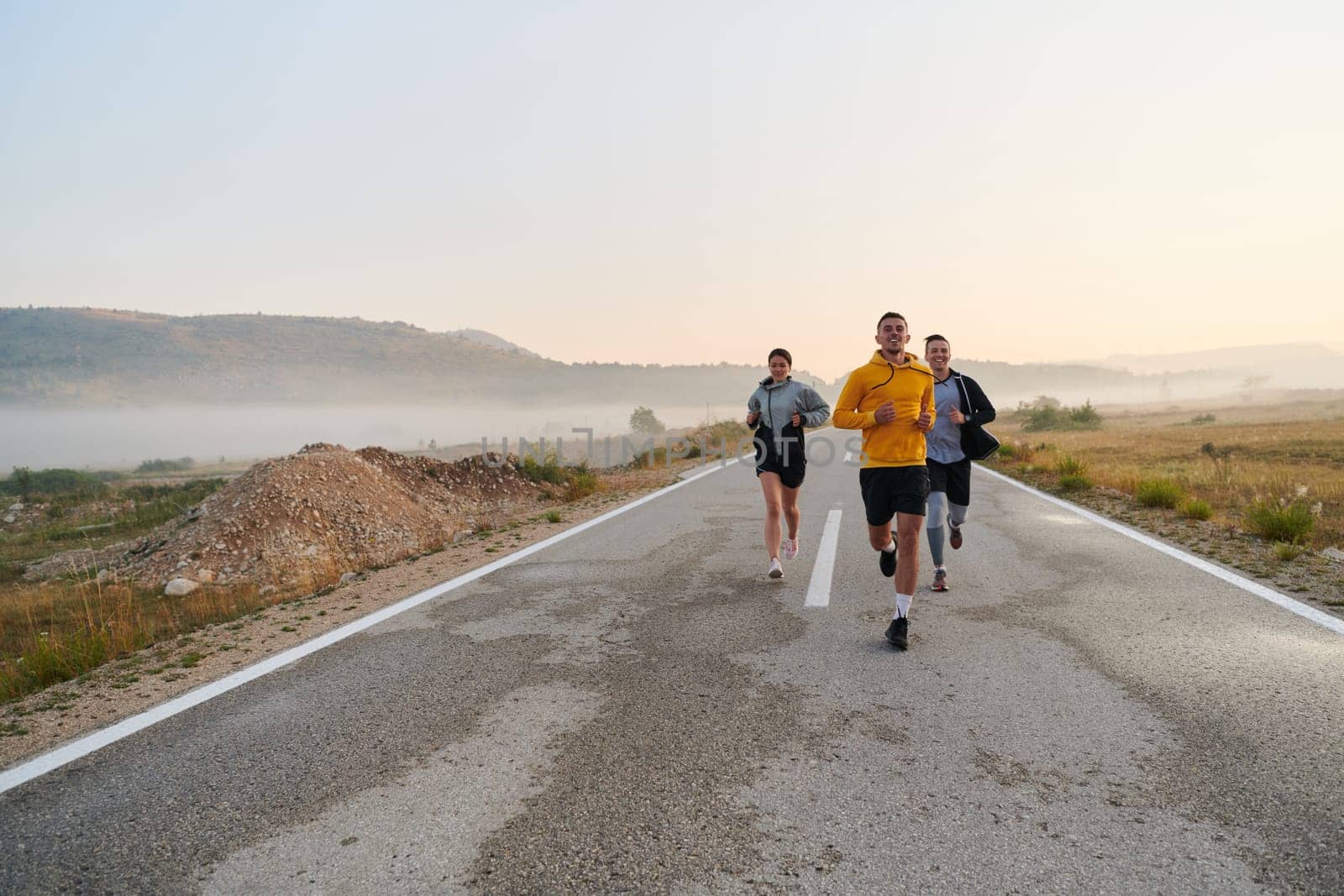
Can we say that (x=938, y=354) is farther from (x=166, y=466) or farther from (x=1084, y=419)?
(x=166, y=466)

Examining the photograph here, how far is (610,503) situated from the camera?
12734 millimetres

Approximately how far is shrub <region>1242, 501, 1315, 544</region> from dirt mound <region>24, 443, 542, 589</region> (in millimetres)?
10019

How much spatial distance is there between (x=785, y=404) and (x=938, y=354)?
4.59 feet

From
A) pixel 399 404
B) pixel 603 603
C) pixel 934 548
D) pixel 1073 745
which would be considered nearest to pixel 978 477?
pixel 934 548

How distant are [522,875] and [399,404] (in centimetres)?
16103

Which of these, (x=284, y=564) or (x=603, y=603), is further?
(x=284, y=564)

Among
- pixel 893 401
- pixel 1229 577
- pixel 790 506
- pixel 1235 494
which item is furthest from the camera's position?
pixel 1235 494

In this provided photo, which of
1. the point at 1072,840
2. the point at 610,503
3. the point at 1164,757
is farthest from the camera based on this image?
the point at 610,503

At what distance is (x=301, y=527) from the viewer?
33.6 feet

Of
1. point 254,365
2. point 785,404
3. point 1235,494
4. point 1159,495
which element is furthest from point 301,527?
point 254,365

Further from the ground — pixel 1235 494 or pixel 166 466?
pixel 1235 494

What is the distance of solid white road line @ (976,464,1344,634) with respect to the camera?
515 centimetres

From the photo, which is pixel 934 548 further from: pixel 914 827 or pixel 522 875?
pixel 522 875

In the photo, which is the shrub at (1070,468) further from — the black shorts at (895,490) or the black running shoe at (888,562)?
the black shorts at (895,490)
